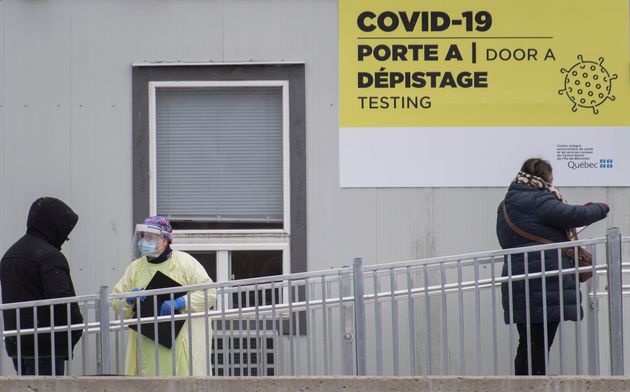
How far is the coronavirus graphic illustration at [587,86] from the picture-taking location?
9523 mm

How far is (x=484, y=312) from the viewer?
9.44 meters

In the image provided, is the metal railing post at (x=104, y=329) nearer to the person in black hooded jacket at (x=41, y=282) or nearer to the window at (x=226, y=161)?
the person in black hooded jacket at (x=41, y=282)

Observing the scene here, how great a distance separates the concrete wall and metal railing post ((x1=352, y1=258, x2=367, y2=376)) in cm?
67

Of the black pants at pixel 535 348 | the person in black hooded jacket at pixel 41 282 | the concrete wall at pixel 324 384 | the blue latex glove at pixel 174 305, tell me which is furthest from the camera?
the person in black hooded jacket at pixel 41 282

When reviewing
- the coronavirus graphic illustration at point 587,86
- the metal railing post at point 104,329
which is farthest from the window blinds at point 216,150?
the coronavirus graphic illustration at point 587,86

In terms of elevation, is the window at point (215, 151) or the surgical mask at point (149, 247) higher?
the window at point (215, 151)

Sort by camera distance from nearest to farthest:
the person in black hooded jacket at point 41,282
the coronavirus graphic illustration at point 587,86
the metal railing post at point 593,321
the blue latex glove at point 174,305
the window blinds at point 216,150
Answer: the metal railing post at point 593,321, the blue latex glove at point 174,305, the person in black hooded jacket at point 41,282, the coronavirus graphic illustration at point 587,86, the window blinds at point 216,150

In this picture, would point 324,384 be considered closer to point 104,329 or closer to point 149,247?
point 104,329

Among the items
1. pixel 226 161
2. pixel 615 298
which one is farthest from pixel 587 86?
pixel 226 161

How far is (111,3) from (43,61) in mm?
706

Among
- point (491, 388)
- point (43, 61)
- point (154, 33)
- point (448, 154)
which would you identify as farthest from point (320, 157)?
point (491, 388)

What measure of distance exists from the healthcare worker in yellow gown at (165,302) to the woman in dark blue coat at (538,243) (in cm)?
200

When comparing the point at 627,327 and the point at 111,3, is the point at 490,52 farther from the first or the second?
the point at 111,3

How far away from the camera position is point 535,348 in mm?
8078
